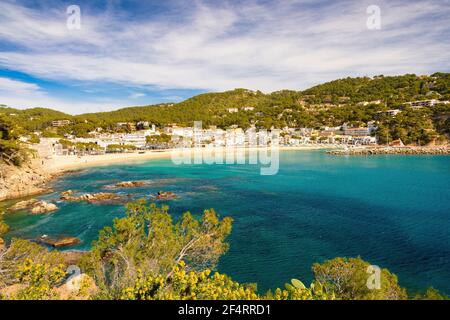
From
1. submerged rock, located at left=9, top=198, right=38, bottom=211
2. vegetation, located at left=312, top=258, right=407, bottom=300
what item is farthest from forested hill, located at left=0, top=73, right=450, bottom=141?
vegetation, located at left=312, top=258, right=407, bottom=300

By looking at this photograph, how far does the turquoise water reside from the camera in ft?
45.3

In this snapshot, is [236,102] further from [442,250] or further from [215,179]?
[442,250]

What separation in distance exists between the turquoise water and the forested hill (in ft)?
185

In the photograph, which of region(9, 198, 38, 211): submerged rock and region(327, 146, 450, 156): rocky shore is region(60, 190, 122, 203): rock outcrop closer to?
region(9, 198, 38, 211): submerged rock

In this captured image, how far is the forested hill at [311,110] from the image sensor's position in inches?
3637

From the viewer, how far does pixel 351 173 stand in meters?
41.0

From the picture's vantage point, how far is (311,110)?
120 metres

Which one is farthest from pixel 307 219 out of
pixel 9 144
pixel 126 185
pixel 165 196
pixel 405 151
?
pixel 405 151

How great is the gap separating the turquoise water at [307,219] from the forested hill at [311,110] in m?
56.5

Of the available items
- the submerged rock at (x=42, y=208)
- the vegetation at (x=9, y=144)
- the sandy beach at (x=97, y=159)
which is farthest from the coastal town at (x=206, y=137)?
the submerged rock at (x=42, y=208)

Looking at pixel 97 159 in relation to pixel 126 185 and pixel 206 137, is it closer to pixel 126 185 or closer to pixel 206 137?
pixel 126 185

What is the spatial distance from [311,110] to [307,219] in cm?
10556

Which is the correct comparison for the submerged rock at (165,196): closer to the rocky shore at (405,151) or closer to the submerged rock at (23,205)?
the submerged rock at (23,205)
